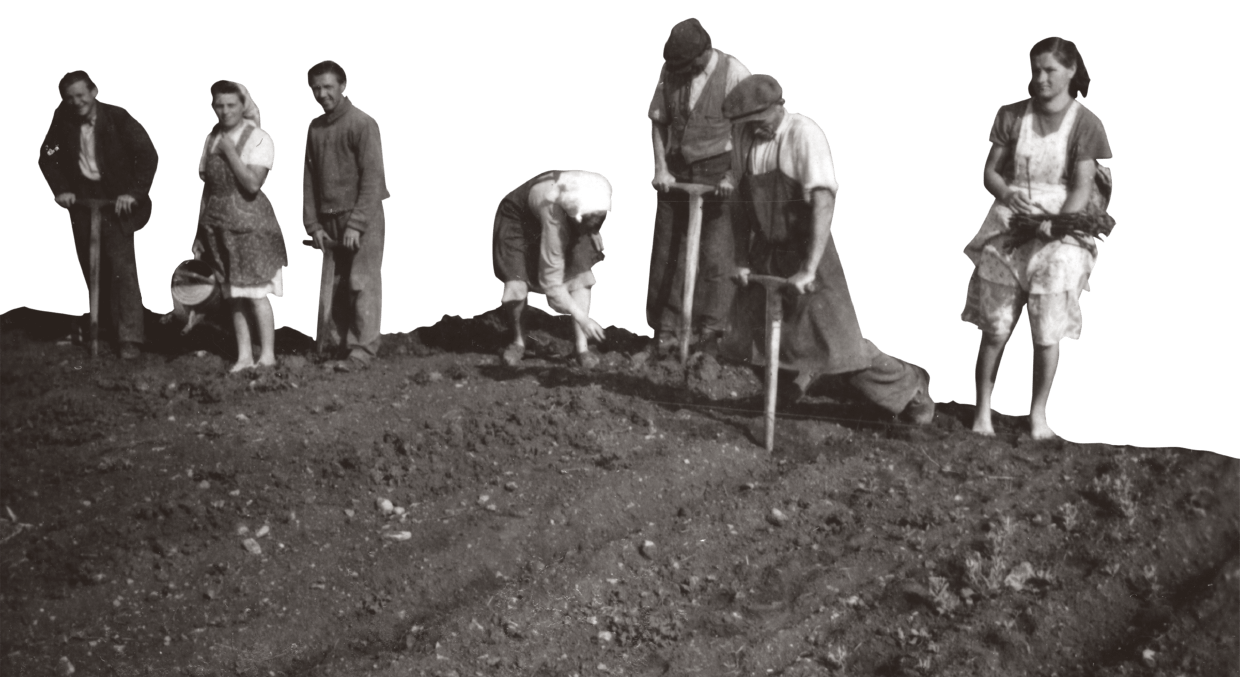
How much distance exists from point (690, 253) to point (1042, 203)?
239 cm

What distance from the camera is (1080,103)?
8.72 m

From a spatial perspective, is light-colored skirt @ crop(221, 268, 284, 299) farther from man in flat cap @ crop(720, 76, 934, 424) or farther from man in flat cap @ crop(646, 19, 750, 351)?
man in flat cap @ crop(720, 76, 934, 424)

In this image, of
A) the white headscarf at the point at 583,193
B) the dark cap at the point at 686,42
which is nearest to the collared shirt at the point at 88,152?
the white headscarf at the point at 583,193

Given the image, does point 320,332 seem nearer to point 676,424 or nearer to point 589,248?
point 589,248

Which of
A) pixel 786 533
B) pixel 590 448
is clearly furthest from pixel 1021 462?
pixel 590 448

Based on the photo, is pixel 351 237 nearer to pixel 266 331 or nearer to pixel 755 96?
pixel 266 331

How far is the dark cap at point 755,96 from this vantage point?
862 cm

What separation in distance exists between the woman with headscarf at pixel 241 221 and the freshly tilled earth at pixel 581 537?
53 centimetres

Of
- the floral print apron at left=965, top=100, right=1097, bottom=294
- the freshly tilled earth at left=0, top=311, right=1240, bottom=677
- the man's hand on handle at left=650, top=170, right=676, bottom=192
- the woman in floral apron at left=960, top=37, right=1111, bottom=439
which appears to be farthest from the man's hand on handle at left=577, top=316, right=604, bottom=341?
the floral print apron at left=965, top=100, right=1097, bottom=294

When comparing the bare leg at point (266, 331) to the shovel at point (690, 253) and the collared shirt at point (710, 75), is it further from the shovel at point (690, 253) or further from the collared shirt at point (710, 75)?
the collared shirt at point (710, 75)

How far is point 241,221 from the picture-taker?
10.3m

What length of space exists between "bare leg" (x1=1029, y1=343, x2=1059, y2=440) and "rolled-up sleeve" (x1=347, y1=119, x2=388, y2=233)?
167 inches

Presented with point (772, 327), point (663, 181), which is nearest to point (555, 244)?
point (663, 181)

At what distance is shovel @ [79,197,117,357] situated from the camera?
35.1ft
